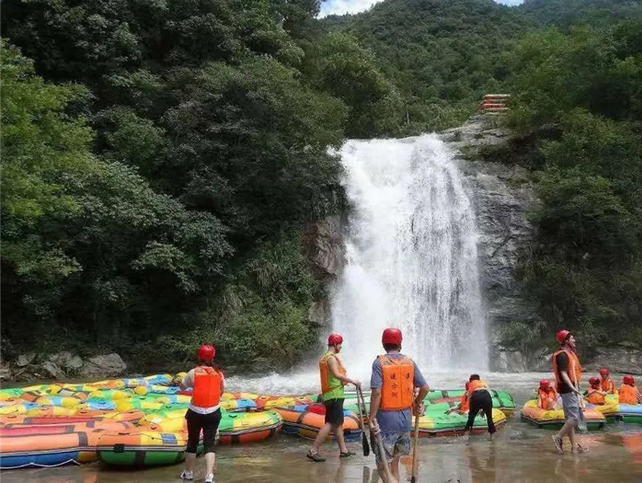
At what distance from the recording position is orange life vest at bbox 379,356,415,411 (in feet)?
17.5

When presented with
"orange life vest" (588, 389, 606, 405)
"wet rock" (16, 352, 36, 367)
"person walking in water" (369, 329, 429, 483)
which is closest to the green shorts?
"person walking in water" (369, 329, 429, 483)

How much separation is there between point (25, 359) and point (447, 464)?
13952 mm

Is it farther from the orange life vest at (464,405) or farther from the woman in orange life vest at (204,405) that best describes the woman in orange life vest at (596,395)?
the woman in orange life vest at (204,405)

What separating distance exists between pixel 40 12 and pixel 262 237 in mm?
11754

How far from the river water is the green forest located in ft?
30.7

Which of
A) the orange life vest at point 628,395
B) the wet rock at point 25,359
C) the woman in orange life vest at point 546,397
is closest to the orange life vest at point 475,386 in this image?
the woman in orange life vest at point 546,397

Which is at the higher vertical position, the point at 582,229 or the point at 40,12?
the point at 40,12

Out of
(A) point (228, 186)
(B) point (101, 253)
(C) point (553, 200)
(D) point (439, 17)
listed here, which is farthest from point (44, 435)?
(D) point (439, 17)

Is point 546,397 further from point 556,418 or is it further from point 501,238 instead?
point 501,238

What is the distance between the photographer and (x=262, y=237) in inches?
845

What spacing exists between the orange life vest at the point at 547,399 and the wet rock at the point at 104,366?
12.5 metres

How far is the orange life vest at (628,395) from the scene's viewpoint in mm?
10609

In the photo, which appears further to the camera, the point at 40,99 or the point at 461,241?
the point at 461,241

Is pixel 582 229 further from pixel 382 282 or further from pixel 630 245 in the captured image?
pixel 382 282
